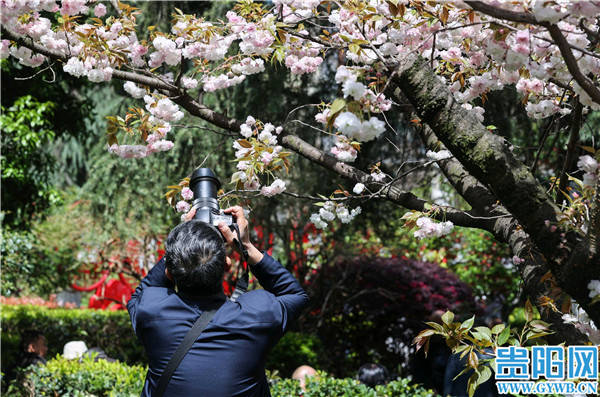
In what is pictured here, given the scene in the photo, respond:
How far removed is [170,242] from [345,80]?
2.32ft

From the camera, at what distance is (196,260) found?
1.88 m

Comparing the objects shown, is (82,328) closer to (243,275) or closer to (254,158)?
(254,158)

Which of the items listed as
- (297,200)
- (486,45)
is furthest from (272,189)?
(297,200)

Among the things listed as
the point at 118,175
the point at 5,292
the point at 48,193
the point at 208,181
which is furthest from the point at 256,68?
the point at 48,193

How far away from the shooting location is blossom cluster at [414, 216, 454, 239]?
277 centimetres

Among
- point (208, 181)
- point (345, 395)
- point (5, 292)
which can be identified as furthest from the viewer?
point (5, 292)

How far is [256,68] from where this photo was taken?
11.1 feet

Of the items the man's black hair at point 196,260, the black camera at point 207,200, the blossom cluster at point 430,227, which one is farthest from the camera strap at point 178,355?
the blossom cluster at point 430,227

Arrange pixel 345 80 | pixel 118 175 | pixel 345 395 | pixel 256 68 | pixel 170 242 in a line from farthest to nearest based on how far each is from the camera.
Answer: pixel 118 175, pixel 345 395, pixel 256 68, pixel 170 242, pixel 345 80

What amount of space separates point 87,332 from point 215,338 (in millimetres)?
7383

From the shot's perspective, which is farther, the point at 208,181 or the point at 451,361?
the point at 451,361

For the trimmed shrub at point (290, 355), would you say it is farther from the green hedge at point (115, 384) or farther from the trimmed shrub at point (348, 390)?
the trimmed shrub at point (348, 390)

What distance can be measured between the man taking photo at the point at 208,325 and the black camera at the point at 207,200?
0.48 ft

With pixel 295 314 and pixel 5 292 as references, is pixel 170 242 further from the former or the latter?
pixel 5 292
